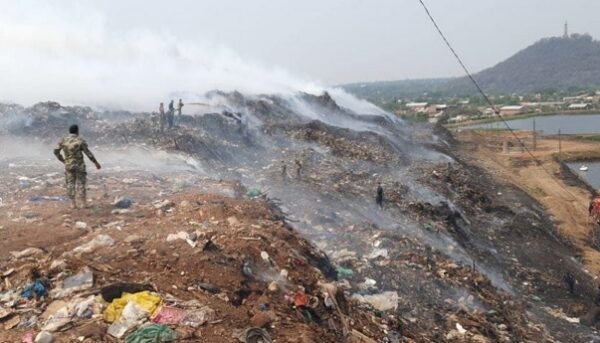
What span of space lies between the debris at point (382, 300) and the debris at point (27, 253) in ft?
11.3

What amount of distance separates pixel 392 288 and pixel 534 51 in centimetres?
17311

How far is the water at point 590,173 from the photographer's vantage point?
23391 mm

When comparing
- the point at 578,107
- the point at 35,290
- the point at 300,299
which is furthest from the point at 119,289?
the point at 578,107

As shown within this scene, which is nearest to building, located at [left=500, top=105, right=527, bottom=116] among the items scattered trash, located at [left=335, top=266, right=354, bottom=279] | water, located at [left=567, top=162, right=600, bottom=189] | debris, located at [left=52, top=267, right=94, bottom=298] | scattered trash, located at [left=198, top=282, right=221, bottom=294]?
water, located at [left=567, top=162, right=600, bottom=189]

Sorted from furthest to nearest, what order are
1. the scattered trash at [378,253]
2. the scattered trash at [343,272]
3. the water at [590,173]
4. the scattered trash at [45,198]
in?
the water at [590,173]
the scattered trash at [378,253]
the scattered trash at [45,198]
the scattered trash at [343,272]

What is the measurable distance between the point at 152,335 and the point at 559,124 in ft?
181

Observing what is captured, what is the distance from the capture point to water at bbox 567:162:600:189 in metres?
23.4

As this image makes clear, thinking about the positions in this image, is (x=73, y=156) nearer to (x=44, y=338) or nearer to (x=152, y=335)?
(x=44, y=338)

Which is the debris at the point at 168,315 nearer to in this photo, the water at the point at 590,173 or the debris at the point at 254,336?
the debris at the point at 254,336

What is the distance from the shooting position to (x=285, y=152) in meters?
15.0

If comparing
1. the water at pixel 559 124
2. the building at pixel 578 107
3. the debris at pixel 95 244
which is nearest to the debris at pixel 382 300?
the debris at pixel 95 244

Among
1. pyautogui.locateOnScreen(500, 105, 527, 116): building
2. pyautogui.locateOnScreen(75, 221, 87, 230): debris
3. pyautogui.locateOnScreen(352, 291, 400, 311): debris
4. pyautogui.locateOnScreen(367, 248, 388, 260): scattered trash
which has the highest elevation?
pyautogui.locateOnScreen(500, 105, 527, 116): building

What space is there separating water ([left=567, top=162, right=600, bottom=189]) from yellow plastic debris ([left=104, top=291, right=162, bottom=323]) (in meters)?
22.6

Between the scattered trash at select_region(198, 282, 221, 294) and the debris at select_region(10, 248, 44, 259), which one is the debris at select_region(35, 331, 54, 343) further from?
the debris at select_region(10, 248, 44, 259)
